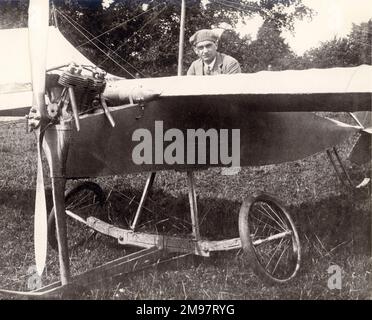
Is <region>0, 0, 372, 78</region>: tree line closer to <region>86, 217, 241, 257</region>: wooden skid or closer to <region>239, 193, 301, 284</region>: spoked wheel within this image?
<region>239, 193, 301, 284</region>: spoked wheel

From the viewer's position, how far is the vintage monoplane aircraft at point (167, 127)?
14.0 feet

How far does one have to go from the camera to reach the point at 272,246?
19.2 ft

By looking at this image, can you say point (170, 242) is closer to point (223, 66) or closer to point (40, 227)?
point (40, 227)

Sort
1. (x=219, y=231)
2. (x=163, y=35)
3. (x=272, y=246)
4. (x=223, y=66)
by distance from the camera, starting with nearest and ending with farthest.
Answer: (x=272, y=246)
(x=219, y=231)
(x=223, y=66)
(x=163, y=35)

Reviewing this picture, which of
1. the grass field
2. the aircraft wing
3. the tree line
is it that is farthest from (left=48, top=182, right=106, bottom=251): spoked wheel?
the tree line

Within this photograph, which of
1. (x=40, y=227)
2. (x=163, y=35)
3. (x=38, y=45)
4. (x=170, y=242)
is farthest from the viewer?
(x=163, y=35)

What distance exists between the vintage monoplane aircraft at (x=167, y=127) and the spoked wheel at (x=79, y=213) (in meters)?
0.06

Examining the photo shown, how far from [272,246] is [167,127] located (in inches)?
75.2

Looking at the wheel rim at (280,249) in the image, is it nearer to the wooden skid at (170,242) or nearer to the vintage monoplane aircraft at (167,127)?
the vintage monoplane aircraft at (167,127)

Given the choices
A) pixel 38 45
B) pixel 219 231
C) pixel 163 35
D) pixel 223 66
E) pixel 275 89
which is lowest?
pixel 219 231

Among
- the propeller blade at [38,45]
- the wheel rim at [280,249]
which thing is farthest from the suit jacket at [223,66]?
the propeller blade at [38,45]

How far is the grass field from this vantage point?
16.0 ft

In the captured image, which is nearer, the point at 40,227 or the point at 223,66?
the point at 40,227

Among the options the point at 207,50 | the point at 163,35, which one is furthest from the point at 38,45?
the point at 163,35
